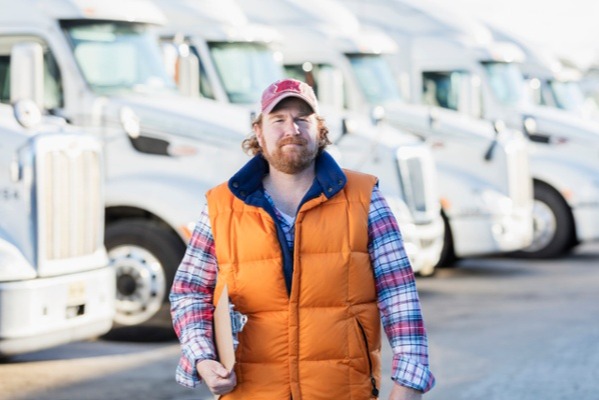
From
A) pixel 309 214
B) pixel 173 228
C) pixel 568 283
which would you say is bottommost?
pixel 568 283

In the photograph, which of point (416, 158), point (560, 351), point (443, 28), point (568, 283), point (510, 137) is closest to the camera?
point (560, 351)

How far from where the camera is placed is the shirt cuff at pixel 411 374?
416 centimetres

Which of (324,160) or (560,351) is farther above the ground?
(324,160)

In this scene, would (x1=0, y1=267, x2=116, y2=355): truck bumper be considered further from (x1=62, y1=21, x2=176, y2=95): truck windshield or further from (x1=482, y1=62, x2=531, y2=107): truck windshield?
(x1=482, y1=62, x2=531, y2=107): truck windshield

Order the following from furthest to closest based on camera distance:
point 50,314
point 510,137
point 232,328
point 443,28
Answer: point 443,28 < point 510,137 < point 50,314 < point 232,328

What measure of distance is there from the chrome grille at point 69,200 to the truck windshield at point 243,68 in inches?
134

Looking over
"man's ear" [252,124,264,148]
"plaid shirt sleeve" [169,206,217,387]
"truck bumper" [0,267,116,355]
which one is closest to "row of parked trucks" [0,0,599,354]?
"truck bumper" [0,267,116,355]

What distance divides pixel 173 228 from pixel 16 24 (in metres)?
1.73

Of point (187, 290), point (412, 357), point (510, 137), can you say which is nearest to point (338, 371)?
point (412, 357)

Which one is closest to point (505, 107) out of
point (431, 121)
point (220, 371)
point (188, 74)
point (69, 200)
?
point (431, 121)

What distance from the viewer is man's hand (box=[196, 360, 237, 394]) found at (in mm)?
4109

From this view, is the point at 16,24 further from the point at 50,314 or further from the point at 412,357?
the point at 412,357

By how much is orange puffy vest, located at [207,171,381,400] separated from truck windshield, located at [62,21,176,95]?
6660mm

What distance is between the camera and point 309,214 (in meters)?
4.18
